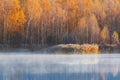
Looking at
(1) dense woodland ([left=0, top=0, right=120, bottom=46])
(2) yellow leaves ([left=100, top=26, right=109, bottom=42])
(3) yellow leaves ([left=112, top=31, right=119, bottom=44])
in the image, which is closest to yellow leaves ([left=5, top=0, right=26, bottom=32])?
(1) dense woodland ([left=0, top=0, right=120, bottom=46])

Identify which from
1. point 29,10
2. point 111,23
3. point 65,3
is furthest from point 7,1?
point 111,23

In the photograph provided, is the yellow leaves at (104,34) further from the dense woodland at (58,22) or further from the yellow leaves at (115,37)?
the yellow leaves at (115,37)

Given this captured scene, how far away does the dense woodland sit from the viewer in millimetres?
42156

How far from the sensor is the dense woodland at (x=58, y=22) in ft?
138

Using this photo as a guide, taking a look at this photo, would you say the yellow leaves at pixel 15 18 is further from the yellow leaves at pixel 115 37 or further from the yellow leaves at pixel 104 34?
the yellow leaves at pixel 115 37

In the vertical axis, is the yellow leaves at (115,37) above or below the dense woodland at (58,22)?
below

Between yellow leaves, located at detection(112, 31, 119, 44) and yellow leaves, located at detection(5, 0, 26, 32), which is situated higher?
yellow leaves, located at detection(5, 0, 26, 32)

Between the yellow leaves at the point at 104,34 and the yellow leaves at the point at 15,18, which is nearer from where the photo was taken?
the yellow leaves at the point at 104,34

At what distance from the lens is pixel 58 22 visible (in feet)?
144

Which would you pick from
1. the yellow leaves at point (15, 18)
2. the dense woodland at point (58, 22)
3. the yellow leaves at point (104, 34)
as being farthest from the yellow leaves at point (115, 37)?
the yellow leaves at point (15, 18)

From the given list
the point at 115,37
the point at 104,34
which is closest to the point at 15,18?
the point at 104,34

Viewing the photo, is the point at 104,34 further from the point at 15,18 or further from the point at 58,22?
the point at 15,18

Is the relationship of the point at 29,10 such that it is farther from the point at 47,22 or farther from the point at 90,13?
the point at 90,13

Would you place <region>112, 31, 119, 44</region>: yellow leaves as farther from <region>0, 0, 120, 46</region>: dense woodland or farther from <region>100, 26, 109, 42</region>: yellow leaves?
<region>100, 26, 109, 42</region>: yellow leaves
